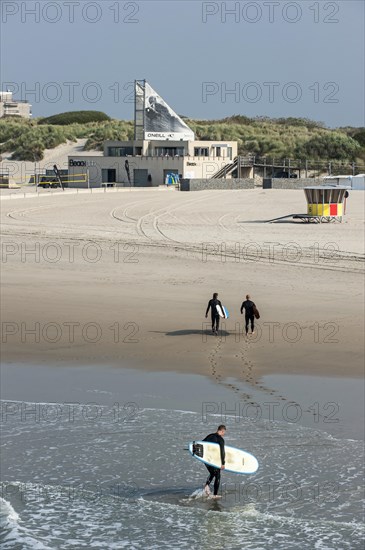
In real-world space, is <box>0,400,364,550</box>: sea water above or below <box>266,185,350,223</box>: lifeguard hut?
below

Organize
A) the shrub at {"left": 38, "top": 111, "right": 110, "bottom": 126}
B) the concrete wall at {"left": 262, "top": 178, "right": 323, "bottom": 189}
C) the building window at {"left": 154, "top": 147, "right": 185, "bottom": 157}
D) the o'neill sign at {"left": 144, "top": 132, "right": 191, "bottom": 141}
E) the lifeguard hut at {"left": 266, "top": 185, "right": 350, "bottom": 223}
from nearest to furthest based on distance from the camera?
the lifeguard hut at {"left": 266, "top": 185, "right": 350, "bottom": 223} → the concrete wall at {"left": 262, "top": 178, "right": 323, "bottom": 189} → the building window at {"left": 154, "top": 147, "right": 185, "bottom": 157} → the o'neill sign at {"left": 144, "top": 132, "right": 191, "bottom": 141} → the shrub at {"left": 38, "top": 111, "right": 110, "bottom": 126}

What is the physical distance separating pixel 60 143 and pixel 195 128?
14311 millimetres

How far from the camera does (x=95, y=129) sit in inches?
3238

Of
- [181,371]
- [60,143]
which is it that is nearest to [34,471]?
[181,371]

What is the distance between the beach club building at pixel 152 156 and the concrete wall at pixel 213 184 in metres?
3.91

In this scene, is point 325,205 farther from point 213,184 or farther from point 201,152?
point 201,152

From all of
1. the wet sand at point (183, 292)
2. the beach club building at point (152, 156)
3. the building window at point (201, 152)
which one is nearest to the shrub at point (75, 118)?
the beach club building at point (152, 156)

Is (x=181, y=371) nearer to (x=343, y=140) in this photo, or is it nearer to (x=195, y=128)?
(x=343, y=140)

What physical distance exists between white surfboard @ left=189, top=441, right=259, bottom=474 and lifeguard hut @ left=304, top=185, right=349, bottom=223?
89.0 ft

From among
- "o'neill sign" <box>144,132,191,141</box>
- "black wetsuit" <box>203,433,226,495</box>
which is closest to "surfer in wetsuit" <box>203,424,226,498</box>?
"black wetsuit" <box>203,433,226,495</box>

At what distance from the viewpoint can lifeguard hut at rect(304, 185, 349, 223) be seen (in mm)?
39156

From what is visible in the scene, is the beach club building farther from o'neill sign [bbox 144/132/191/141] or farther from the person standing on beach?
the person standing on beach

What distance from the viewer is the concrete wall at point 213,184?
188 feet

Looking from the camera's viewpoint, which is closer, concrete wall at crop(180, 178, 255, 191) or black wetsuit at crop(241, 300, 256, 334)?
black wetsuit at crop(241, 300, 256, 334)
